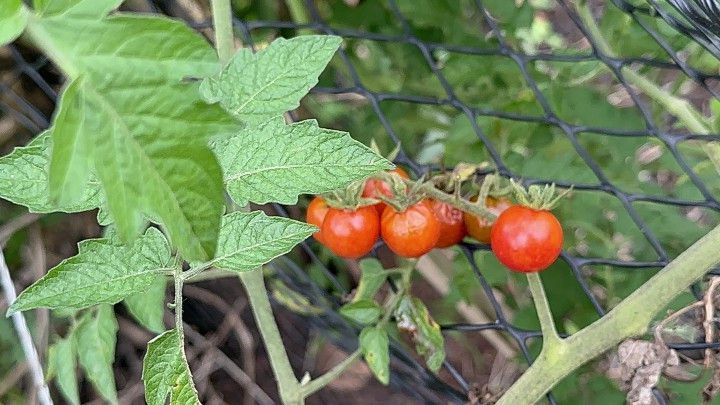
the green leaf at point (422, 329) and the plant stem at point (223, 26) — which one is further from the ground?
the plant stem at point (223, 26)

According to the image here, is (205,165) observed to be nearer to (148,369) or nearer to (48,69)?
(148,369)

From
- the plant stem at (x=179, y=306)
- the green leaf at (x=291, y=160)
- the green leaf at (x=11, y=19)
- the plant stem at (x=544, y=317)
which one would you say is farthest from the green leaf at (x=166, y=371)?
the plant stem at (x=544, y=317)

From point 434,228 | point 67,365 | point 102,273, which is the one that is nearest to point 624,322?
point 434,228

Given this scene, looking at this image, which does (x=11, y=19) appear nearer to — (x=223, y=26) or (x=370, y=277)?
(x=223, y=26)

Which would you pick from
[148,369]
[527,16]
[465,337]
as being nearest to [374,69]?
[527,16]

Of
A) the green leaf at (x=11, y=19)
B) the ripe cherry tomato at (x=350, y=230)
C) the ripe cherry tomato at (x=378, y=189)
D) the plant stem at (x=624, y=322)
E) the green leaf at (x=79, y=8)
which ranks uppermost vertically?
the green leaf at (x=11, y=19)

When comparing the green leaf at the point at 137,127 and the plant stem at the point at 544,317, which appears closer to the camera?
the green leaf at the point at 137,127

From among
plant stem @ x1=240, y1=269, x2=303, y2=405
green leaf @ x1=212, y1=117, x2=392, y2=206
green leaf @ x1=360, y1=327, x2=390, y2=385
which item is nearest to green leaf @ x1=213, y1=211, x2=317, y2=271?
green leaf @ x1=212, y1=117, x2=392, y2=206

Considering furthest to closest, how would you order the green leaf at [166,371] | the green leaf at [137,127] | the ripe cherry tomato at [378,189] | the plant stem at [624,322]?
1. the ripe cherry tomato at [378,189]
2. the plant stem at [624,322]
3. the green leaf at [166,371]
4. the green leaf at [137,127]

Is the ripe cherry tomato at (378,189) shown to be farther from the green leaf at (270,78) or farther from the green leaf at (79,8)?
the green leaf at (79,8)
